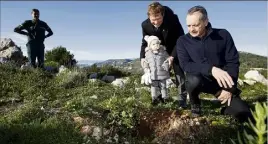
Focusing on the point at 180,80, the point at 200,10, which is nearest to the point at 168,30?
the point at 180,80

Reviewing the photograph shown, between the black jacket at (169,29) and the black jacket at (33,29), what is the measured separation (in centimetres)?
723

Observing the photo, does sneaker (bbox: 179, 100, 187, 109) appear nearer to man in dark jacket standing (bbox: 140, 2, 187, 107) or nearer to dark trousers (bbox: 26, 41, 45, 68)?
man in dark jacket standing (bbox: 140, 2, 187, 107)

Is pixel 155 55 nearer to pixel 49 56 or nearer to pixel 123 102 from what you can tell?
pixel 123 102

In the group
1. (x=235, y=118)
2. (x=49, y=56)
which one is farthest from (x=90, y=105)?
(x=49, y=56)

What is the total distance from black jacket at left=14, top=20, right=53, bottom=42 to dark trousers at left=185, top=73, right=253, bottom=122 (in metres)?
9.29

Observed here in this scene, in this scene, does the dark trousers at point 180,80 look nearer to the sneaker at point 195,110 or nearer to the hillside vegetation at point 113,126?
the hillside vegetation at point 113,126

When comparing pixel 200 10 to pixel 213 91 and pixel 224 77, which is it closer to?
pixel 224 77

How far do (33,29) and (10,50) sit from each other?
5291mm

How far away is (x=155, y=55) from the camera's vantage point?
800 cm

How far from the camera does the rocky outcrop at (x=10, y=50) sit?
18719 millimetres

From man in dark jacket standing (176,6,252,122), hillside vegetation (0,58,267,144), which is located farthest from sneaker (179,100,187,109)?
man in dark jacket standing (176,6,252,122)

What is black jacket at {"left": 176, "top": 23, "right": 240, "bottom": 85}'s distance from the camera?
5684 millimetres

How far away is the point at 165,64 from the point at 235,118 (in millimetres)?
2307

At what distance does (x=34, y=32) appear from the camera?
14273 millimetres
